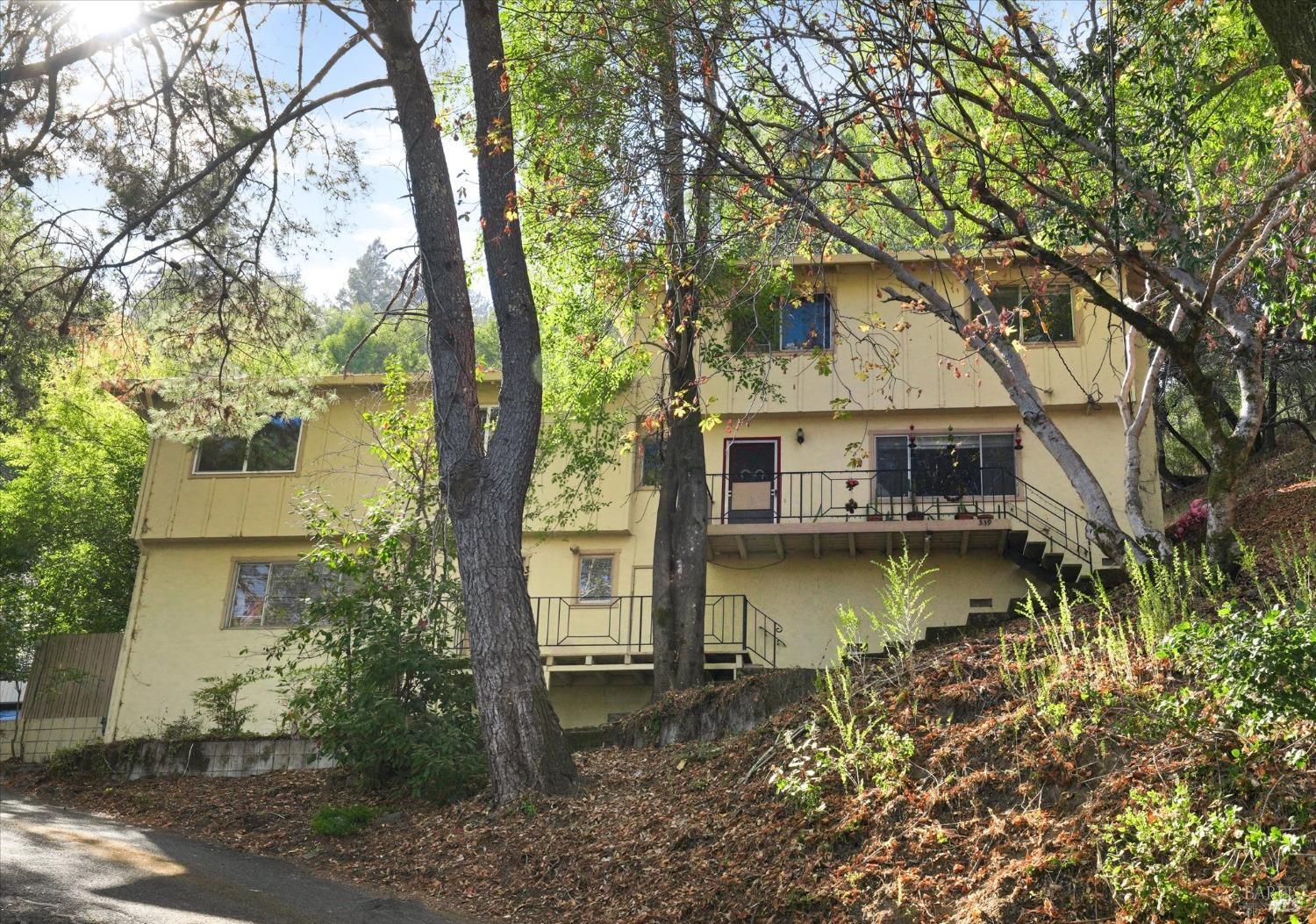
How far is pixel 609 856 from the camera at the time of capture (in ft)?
25.2

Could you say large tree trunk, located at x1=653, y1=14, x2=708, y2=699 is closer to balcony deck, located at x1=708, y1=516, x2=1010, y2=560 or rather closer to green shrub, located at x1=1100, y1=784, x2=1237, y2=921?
balcony deck, located at x1=708, y1=516, x2=1010, y2=560

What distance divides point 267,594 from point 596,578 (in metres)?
6.22

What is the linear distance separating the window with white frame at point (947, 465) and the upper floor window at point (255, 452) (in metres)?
10.8

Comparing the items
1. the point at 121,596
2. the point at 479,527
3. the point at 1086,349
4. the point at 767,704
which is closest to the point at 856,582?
the point at 1086,349

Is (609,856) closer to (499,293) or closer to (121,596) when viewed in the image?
(499,293)

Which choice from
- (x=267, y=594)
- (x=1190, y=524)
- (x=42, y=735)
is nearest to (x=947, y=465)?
(x=1190, y=524)

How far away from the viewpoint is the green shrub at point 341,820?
9.30 m

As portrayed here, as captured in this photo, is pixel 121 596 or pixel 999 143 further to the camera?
pixel 121 596

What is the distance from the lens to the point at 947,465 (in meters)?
17.3

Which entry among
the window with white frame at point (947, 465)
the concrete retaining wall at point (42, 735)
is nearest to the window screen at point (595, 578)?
the window with white frame at point (947, 465)

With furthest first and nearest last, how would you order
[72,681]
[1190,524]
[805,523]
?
[72,681]
[805,523]
[1190,524]

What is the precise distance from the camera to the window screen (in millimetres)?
17938

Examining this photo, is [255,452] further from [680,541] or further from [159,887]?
[159,887]

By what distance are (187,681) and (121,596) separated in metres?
3.94
